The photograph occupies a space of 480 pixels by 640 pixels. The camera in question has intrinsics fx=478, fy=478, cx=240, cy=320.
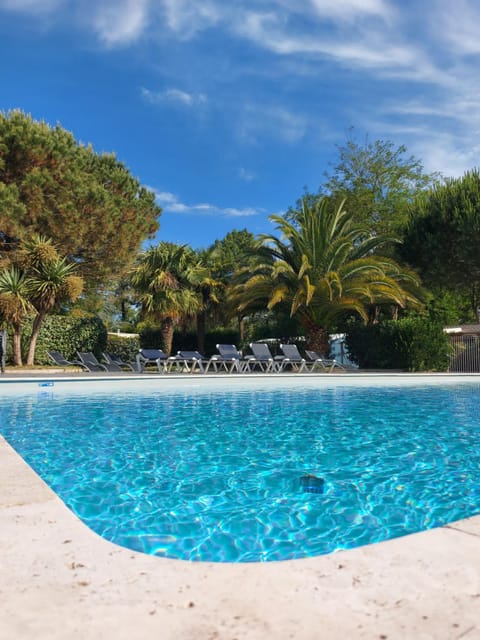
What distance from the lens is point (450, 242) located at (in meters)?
22.2

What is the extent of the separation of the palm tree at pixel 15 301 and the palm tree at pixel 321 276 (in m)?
8.77

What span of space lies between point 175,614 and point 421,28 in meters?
17.2

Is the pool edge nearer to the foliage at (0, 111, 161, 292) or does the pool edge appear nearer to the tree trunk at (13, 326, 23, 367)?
the tree trunk at (13, 326, 23, 367)

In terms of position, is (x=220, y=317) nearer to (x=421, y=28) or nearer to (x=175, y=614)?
(x=421, y=28)

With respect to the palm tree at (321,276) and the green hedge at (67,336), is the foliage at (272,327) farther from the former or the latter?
the green hedge at (67,336)

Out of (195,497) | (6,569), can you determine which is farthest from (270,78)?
(6,569)

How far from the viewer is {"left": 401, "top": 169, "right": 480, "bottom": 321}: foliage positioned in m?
21.2

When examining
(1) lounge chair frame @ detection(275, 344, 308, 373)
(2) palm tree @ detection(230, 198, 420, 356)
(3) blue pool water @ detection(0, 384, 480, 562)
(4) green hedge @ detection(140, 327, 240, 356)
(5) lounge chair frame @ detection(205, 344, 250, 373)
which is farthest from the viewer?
(4) green hedge @ detection(140, 327, 240, 356)

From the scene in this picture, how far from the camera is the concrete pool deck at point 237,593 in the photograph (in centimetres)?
154

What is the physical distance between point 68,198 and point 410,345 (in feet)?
50.9

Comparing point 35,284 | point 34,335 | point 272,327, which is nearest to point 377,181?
point 272,327

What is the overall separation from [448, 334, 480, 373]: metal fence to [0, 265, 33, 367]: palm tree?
17936mm

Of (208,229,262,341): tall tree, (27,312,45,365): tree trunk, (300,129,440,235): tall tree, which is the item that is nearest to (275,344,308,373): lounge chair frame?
(208,229,262,341): tall tree

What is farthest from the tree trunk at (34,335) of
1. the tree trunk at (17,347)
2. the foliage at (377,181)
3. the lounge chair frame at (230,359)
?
the foliage at (377,181)
